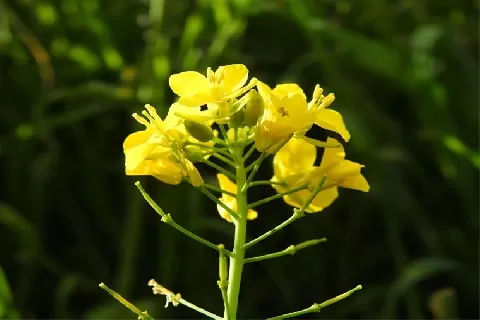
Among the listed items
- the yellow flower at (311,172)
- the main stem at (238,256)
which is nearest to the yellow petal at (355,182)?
the yellow flower at (311,172)

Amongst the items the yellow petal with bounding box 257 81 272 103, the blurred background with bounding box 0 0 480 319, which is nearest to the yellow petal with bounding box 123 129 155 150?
the yellow petal with bounding box 257 81 272 103

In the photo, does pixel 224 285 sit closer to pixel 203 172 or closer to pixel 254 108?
pixel 254 108

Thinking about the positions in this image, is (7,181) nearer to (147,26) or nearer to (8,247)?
(8,247)

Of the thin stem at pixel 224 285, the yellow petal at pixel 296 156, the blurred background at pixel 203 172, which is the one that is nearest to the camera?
the thin stem at pixel 224 285

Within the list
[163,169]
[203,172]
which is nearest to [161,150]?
[163,169]

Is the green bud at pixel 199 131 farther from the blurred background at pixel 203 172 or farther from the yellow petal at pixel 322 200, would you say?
the blurred background at pixel 203 172

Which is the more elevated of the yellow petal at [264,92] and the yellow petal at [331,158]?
the yellow petal at [264,92]

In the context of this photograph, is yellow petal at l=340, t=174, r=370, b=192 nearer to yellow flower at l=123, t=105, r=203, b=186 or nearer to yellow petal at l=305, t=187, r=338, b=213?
yellow petal at l=305, t=187, r=338, b=213
